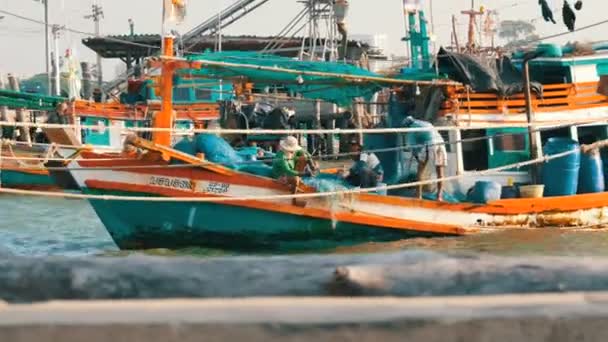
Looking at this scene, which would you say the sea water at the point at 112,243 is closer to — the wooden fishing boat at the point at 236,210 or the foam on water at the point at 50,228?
the foam on water at the point at 50,228

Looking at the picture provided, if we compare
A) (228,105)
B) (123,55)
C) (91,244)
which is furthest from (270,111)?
(123,55)

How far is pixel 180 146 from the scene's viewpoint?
34.8ft

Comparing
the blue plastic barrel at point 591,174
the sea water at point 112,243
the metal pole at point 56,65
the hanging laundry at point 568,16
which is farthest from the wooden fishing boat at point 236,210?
the metal pole at point 56,65

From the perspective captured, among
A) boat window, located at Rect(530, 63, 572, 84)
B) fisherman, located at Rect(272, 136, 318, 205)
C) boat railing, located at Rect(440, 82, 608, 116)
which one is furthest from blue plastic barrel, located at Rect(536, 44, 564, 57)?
fisherman, located at Rect(272, 136, 318, 205)

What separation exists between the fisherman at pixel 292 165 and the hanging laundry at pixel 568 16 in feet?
11.4

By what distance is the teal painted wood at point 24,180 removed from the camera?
811 inches

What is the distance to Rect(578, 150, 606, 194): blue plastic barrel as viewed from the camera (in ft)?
37.3

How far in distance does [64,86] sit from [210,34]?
8773mm

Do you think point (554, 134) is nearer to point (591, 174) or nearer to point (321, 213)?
point (591, 174)

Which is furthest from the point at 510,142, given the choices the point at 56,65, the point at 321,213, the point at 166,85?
the point at 56,65

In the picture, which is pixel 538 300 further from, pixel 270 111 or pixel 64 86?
pixel 64 86

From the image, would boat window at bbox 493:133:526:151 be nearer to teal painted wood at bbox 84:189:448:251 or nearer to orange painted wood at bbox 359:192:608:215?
orange painted wood at bbox 359:192:608:215

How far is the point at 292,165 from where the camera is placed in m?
9.98

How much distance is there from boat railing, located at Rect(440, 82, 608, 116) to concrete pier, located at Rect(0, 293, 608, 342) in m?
10.5
